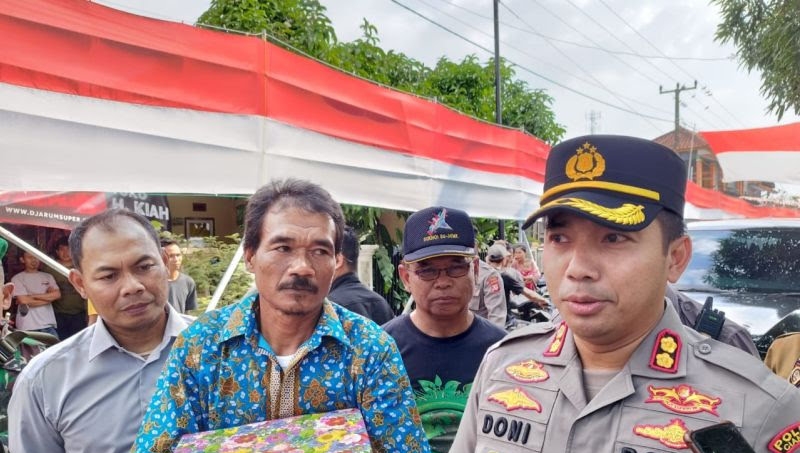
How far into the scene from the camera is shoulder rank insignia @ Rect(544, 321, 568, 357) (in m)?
1.53

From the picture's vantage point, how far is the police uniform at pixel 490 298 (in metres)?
5.04

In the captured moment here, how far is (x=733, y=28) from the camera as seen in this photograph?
11031 millimetres

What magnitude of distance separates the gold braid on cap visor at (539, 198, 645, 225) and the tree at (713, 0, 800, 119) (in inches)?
410

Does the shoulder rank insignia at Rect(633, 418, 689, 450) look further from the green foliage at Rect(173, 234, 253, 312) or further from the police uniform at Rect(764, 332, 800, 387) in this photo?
the green foliage at Rect(173, 234, 253, 312)

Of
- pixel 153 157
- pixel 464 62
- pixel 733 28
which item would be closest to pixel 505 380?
pixel 153 157

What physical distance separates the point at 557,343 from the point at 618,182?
1.46ft

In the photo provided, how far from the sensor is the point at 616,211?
1.30 metres

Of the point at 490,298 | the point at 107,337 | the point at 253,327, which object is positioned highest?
the point at 253,327

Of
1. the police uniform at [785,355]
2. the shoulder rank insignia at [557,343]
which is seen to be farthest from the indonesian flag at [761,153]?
the shoulder rank insignia at [557,343]

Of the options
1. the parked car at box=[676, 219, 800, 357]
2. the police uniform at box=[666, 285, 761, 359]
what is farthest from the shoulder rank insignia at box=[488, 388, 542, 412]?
the parked car at box=[676, 219, 800, 357]

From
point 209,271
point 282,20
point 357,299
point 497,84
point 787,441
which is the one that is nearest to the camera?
point 787,441

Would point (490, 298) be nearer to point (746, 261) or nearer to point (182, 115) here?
point (746, 261)

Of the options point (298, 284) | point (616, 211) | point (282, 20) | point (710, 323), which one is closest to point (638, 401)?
point (616, 211)

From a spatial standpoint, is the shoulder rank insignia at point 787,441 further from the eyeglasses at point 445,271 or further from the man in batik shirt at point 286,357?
the eyeglasses at point 445,271
